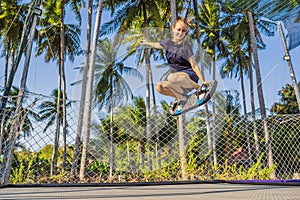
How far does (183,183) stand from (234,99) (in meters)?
11.0

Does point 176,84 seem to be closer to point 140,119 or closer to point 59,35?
point 140,119

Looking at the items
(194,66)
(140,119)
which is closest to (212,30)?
(140,119)

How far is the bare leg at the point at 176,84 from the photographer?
2.01 meters

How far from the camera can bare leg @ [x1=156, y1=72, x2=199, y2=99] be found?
2012mm

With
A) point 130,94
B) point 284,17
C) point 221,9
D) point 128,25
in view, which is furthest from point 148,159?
point 221,9

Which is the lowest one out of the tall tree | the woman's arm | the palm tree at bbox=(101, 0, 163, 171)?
the woman's arm

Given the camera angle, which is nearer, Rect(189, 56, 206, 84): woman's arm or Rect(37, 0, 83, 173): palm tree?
Rect(189, 56, 206, 84): woman's arm

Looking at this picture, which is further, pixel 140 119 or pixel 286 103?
pixel 286 103

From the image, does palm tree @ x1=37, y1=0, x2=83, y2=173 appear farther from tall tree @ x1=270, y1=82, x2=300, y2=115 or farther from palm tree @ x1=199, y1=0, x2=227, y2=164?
tall tree @ x1=270, y1=82, x2=300, y2=115

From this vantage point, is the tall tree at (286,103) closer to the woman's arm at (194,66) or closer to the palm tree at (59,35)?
the palm tree at (59,35)

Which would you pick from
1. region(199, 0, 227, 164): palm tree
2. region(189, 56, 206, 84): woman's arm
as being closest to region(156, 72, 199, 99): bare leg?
region(189, 56, 206, 84): woman's arm

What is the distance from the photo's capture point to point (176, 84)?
2035mm

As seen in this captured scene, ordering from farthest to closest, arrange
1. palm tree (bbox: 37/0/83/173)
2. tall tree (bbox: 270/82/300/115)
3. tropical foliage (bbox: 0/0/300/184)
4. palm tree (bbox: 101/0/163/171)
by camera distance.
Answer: tall tree (bbox: 270/82/300/115) < palm tree (bbox: 37/0/83/173) < palm tree (bbox: 101/0/163/171) < tropical foliage (bbox: 0/0/300/184)

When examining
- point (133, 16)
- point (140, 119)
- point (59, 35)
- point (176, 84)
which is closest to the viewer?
point (176, 84)
